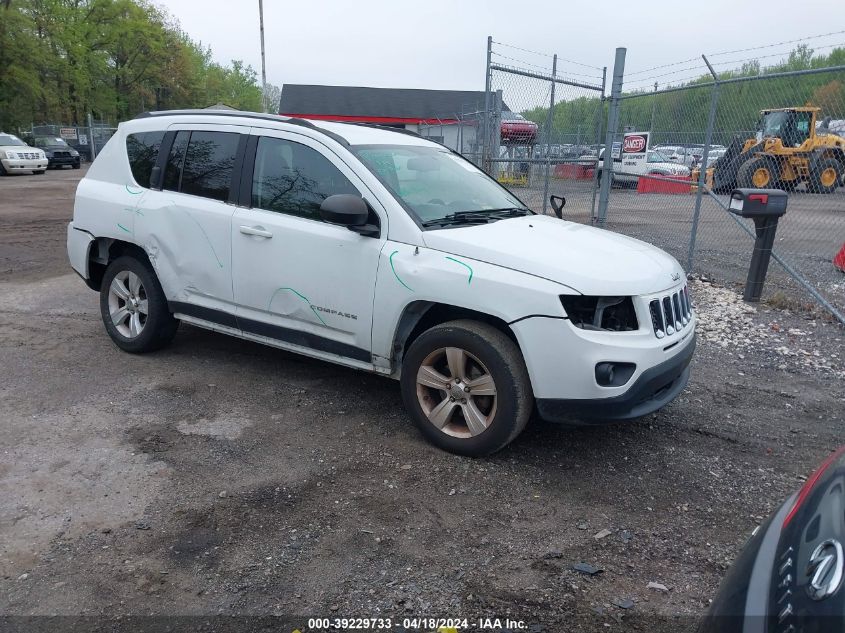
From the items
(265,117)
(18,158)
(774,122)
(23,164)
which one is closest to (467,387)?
(265,117)

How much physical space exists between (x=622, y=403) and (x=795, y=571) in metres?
1.98

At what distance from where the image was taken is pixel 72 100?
4797 cm

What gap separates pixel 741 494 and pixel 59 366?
4.90 meters

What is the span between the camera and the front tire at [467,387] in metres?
3.57

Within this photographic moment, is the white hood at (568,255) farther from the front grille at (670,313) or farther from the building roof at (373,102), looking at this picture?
the building roof at (373,102)

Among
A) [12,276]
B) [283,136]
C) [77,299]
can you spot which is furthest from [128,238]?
[12,276]

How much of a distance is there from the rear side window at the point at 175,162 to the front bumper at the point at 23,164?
76.7ft

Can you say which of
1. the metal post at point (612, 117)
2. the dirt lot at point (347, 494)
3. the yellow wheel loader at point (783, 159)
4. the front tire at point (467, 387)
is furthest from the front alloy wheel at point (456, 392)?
the metal post at point (612, 117)

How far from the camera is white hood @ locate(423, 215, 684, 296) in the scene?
137 inches

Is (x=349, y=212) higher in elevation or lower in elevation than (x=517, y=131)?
lower

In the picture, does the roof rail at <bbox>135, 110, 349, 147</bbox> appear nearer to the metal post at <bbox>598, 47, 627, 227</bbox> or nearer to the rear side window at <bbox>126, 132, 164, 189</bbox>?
the rear side window at <bbox>126, 132, 164, 189</bbox>

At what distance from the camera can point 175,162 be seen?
5016mm

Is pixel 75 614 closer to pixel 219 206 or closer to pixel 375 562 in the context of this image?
pixel 375 562

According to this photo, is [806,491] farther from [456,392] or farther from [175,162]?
[175,162]
